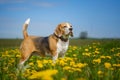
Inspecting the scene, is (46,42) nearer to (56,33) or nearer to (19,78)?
(56,33)

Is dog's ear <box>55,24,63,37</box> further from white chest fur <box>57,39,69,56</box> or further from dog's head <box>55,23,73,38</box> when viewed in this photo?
white chest fur <box>57,39,69,56</box>

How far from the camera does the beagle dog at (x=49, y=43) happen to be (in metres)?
8.96

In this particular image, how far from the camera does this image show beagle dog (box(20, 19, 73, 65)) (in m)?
8.96

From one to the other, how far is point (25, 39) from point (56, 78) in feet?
19.3

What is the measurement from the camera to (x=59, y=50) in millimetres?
8953

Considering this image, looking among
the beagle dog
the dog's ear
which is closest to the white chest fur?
the beagle dog

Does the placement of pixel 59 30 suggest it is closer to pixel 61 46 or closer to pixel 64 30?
pixel 64 30

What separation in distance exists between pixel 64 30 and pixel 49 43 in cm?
61

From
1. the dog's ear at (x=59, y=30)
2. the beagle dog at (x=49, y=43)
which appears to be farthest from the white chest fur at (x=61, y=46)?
the dog's ear at (x=59, y=30)

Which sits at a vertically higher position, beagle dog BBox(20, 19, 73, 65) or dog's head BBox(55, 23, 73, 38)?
dog's head BBox(55, 23, 73, 38)

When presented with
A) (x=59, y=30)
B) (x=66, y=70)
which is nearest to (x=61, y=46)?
(x=59, y=30)

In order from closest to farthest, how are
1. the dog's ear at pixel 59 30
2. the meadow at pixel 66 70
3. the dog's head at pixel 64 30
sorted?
the meadow at pixel 66 70 → the dog's head at pixel 64 30 → the dog's ear at pixel 59 30

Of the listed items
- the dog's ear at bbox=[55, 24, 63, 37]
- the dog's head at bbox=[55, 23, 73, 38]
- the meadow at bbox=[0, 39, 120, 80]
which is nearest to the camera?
the meadow at bbox=[0, 39, 120, 80]

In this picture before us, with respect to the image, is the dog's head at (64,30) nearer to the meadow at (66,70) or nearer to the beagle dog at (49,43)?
the beagle dog at (49,43)
